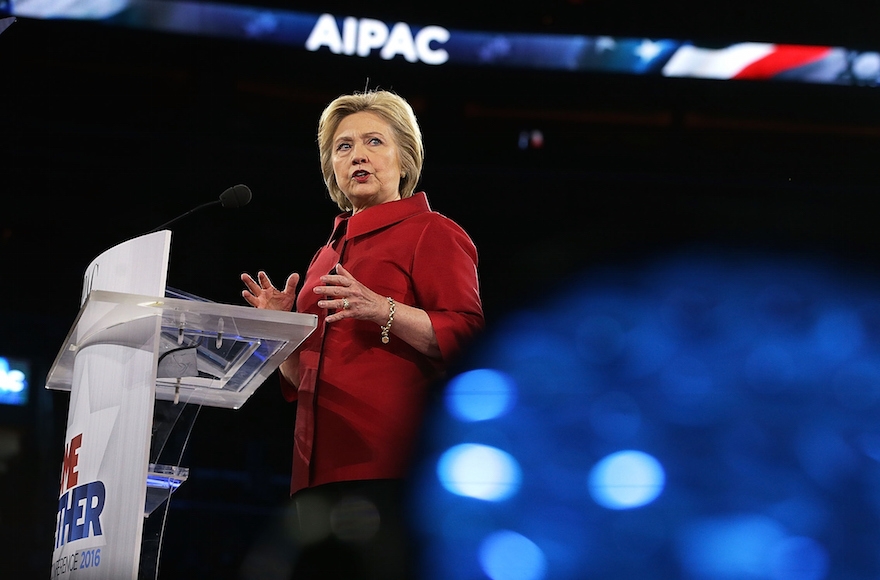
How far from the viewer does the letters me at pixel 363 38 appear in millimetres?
4340

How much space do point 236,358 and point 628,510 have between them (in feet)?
10.1

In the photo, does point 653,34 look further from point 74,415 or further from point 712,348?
point 74,415

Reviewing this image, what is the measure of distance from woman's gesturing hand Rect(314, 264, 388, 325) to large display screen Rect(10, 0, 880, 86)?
10.1ft

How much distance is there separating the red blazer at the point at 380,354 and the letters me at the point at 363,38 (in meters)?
2.79

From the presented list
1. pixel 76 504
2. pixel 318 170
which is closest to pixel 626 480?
pixel 318 170

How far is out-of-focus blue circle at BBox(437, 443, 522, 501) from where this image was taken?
13.8ft

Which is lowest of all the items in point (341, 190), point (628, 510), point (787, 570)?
point (787, 570)

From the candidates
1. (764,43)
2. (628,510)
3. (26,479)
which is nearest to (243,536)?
(26,479)

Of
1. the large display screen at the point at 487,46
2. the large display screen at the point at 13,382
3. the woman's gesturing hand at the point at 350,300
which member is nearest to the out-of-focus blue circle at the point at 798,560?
the large display screen at the point at 487,46

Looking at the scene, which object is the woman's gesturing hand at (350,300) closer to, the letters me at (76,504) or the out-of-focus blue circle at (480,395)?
the letters me at (76,504)

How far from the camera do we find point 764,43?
4484mm

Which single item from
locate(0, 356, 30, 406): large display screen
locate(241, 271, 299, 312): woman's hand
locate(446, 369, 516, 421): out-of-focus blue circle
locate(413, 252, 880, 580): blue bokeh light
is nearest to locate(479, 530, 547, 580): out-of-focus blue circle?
locate(413, 252, 880, 580): blue bokeh light

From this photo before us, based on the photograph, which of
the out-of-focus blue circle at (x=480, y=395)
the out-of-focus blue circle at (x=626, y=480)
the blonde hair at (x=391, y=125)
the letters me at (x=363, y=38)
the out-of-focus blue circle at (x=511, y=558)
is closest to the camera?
Answer: the blonde hair at (x=391, y=125)

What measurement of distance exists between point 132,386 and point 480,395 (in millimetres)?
3360
